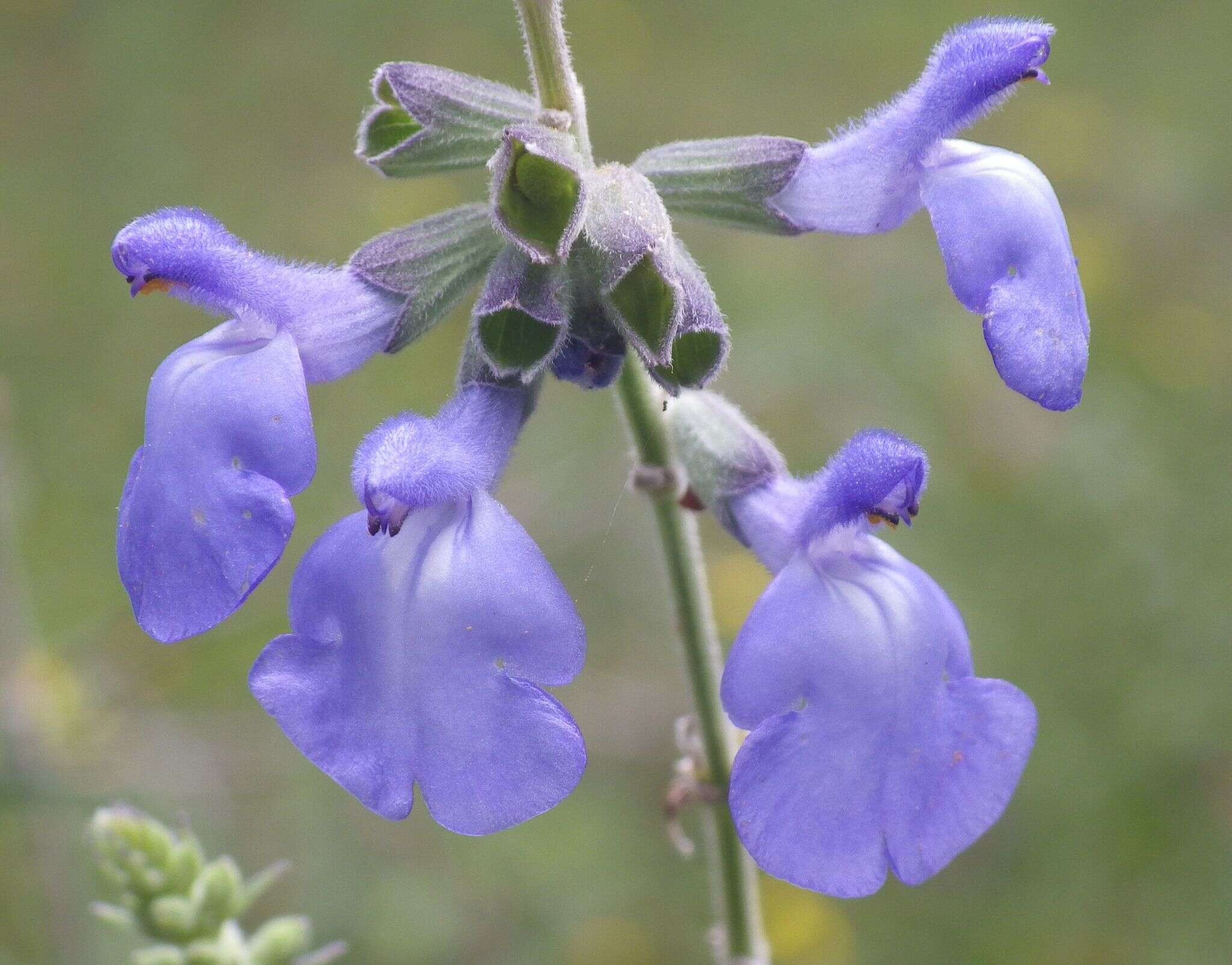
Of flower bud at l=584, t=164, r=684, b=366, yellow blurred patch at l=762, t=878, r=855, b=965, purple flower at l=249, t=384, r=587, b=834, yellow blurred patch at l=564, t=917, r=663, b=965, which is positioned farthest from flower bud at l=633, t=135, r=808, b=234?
yellow blurred patch at l=564, t=917, r=663, b=965

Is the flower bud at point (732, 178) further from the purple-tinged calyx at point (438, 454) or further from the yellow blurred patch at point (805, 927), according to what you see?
the yellow blurred patch at point (805, 927)

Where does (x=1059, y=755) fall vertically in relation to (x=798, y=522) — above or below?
below

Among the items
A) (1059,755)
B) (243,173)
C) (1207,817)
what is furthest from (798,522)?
(243,173)

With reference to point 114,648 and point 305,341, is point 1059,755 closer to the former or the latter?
point 305,341

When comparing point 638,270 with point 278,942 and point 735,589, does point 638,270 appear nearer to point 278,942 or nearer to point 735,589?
point 278,942

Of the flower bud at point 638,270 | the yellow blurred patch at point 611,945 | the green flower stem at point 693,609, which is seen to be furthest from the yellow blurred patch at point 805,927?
the flower bud at point 638,270
